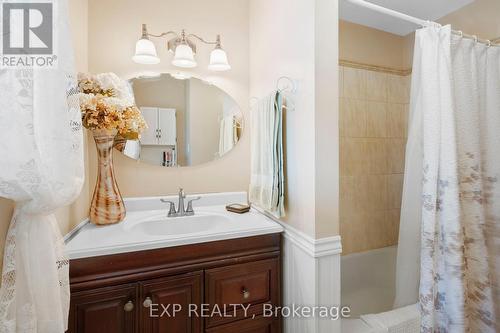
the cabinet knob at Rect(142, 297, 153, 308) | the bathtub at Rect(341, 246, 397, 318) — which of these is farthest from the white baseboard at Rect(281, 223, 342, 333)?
the bathtub at Rect(341, 246, 397, 318)

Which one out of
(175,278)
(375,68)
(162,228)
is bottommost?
(175,278)

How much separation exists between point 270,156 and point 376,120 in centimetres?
133

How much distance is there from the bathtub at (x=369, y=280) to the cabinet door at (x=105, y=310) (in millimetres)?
1558

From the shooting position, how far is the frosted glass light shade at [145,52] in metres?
1.36

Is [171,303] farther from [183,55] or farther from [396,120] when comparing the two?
[396,120]

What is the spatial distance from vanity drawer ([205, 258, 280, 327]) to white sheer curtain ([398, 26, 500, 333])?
0.73 meters

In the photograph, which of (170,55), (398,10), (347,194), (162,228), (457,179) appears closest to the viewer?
(457,179)

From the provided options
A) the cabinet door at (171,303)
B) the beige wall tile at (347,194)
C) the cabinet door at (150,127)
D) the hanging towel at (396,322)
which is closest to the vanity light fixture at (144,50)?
the cabinet door at (150,127)

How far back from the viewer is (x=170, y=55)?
1.53 metres

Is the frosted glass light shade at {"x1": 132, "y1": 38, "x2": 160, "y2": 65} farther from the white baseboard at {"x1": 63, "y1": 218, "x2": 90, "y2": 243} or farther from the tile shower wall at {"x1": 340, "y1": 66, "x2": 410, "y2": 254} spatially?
the tile shower wall at {"x1": 340, "y1": 66, "x2": 410, "y2": 254}

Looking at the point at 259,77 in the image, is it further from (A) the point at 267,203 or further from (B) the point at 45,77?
(B) the point at 45,77

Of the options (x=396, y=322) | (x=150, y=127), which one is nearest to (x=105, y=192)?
(x=150, y=127)

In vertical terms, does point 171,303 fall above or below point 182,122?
below

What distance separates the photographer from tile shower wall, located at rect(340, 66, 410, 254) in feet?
6.15
